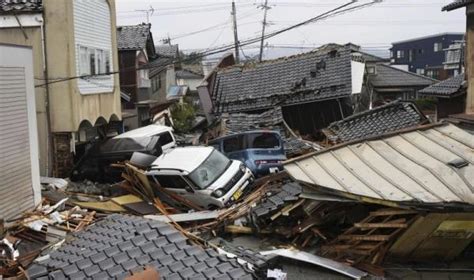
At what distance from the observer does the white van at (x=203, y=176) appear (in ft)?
44.7

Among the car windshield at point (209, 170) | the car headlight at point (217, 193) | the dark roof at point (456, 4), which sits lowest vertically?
the car headlight at point (217, 193)

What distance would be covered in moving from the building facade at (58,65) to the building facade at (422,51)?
48.9m

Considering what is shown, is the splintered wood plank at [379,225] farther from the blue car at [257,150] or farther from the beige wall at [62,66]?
the beige wall at [62,66]

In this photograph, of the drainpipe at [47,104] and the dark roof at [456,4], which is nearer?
the dark roof at [456,4]

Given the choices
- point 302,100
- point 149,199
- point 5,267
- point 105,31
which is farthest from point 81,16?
point 5,267

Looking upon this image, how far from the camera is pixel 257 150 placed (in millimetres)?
17031

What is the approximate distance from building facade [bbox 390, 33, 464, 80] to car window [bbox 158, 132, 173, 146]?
46.5 m

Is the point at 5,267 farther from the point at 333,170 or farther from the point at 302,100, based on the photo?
the point at 302,100

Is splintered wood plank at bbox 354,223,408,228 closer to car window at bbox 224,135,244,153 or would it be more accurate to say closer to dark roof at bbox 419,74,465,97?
car window at bbox 224,135,244,153

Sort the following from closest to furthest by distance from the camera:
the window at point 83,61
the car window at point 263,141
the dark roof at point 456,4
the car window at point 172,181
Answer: the car window at point 172,181
the dark roof at point 456,4
the car window at point 263,141
the window at point 83,61

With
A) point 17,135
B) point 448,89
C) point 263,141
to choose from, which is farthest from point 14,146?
point 448,89

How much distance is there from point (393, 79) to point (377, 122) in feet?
59.4

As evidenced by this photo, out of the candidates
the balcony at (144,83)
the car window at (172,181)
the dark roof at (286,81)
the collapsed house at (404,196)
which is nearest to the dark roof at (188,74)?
the balcony at (144,83)

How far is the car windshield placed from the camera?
545 inches
